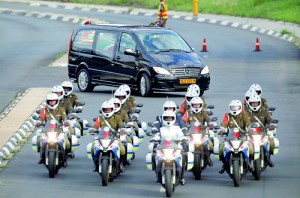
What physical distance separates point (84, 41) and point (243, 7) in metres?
31.2

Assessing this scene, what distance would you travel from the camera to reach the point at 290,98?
3347cm

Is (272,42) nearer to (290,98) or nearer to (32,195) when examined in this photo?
(290,98)

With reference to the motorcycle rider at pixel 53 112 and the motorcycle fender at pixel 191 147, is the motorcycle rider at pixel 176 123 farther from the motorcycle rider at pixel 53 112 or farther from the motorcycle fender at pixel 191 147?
the motorcycle rider at pixel 53 112

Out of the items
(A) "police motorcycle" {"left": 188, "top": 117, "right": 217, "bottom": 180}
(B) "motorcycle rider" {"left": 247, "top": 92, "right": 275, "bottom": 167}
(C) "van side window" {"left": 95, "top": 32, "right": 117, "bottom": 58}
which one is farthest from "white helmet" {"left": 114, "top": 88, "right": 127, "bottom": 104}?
(C) "van side window" {"left": 95, "top": 32, "right": 117, "bottom": 58}

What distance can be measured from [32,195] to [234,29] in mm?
42114

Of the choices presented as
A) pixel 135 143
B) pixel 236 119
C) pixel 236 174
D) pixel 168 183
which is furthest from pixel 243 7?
pixel 168 183

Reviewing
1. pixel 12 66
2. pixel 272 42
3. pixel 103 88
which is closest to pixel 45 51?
pixel 12 66

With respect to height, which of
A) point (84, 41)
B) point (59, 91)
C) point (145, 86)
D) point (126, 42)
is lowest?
point (145, 86)

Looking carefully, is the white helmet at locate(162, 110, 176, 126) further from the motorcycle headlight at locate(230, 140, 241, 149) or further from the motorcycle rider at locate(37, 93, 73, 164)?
the motorcycle rider at locate(37, 93, 73, 164)

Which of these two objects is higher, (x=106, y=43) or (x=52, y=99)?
(x=52, y=99)

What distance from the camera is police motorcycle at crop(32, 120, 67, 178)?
21.1 meters

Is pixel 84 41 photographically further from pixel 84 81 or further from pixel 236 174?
pixel 236 174

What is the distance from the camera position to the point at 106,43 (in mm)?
35469

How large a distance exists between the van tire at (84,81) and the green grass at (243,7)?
996 inches
